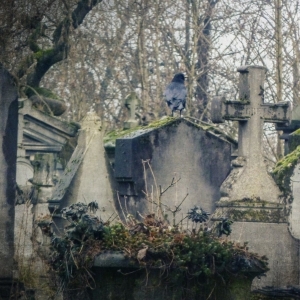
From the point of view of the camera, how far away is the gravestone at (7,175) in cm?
934

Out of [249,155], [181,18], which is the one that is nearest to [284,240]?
[249,155]

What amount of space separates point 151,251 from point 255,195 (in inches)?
118

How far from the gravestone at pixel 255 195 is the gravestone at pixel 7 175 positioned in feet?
6.89

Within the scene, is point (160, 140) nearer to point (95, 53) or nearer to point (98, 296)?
point (98, 296)

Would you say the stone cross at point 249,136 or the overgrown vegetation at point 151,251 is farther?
the stone cross at point 249,136

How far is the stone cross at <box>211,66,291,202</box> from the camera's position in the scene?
1067cm

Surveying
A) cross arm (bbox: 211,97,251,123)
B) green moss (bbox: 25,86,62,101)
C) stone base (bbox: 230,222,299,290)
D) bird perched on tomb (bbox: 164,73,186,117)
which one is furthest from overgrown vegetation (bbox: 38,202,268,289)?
green moss (bbox: 25,86,62,101)

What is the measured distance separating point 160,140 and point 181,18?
1255 cm

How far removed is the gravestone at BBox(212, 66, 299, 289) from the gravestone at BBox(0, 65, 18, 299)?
2.10m

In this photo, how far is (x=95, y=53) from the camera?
837 inches

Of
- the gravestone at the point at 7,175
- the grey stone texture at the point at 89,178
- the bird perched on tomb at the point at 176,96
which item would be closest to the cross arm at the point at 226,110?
the grey stone texture at the point at 89,178

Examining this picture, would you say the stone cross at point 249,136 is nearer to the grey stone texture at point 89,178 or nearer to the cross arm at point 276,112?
the cross arm at point 276,112

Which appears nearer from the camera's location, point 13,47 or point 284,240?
point 284,240

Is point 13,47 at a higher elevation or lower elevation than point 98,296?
higher
